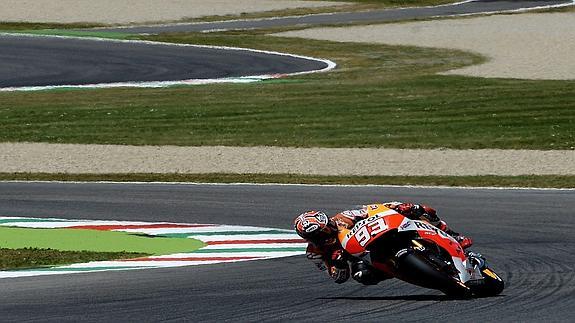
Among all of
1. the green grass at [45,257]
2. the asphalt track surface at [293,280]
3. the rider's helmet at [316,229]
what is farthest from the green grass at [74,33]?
the rider's helmet at [316,229]

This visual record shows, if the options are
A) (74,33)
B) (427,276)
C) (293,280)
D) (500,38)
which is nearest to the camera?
(427,276)

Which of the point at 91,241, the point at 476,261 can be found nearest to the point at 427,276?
the point at 476,261

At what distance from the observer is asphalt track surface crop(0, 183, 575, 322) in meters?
13.5

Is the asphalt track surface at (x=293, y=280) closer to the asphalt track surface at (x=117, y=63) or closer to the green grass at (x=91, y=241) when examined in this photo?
the green grass at (x=91, y=241)

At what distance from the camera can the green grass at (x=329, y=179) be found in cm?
2466

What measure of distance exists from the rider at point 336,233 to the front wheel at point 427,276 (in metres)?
0.48

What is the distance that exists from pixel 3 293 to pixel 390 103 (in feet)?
72.4

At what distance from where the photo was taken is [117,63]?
→ 157 feet

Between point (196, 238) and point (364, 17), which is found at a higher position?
point (196, 238)

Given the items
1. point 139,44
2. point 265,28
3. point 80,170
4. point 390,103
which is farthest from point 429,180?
point 265,28

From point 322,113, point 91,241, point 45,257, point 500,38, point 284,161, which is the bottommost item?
point 500,38

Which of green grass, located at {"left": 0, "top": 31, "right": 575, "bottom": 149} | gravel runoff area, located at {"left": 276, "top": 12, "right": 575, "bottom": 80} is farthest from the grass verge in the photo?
gravel runoff area, located at {"left": 276, "top": 12, "right": 575, "bottom": 80}

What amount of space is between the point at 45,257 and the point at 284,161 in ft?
35.8

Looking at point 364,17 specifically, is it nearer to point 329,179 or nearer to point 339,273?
point 329,179
